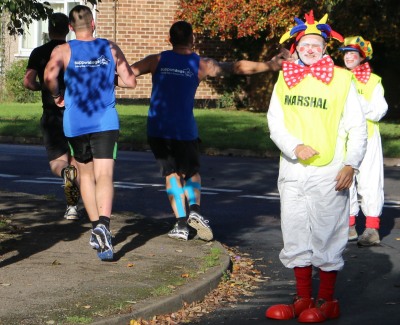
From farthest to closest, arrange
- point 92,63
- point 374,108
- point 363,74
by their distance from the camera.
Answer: point 363,74 → point 374,108 → point 92,63

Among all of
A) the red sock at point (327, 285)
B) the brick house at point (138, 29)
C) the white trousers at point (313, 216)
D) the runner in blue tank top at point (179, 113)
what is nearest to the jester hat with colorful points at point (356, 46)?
the runner in blue tank top at point (179, 113)

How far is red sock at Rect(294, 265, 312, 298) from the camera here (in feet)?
25.3

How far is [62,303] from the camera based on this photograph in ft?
24.6

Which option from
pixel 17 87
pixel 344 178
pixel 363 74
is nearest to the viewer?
pixel 344 178

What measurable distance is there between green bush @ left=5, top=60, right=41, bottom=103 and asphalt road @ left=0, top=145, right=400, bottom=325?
40.3 ft

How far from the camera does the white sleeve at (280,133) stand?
296 inches

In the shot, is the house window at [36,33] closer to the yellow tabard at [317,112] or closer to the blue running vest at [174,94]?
the blue running vest at [174,94]

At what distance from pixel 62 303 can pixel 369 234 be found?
13.5ft

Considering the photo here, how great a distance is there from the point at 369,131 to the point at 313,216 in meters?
3.23

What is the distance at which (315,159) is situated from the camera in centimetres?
756

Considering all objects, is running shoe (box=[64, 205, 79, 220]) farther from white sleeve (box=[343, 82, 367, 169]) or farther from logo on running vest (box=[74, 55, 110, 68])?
white sleeve (box=[343, 82, 367, 169])

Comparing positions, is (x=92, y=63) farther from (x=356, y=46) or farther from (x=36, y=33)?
(x=36, y=33)

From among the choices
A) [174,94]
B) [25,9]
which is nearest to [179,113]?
[174,94]

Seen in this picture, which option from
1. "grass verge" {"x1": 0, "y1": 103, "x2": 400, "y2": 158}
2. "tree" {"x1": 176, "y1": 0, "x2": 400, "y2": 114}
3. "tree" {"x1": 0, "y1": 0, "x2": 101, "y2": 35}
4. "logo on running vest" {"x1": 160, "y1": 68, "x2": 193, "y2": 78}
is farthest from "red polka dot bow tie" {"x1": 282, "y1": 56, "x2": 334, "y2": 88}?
"tree" {"x1": 176, "y1": 0, "x2": 400, "y2": 114}
